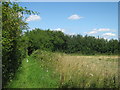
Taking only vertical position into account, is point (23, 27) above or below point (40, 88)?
above

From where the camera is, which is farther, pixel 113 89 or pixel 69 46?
pixel 69 46

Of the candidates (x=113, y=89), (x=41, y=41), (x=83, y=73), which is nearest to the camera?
(x=113, y=89)

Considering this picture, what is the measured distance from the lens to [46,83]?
6.55 metres

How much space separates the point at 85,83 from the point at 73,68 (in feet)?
3.63

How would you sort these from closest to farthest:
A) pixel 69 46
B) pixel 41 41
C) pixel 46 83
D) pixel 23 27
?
pixel 46 83 → pixel 23 27 → pixel 41 41 → pixel 69 46

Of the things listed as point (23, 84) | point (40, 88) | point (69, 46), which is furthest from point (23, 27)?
point (69, 46)

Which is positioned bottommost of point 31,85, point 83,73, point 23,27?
point 31,85

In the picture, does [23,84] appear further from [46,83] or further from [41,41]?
[41,41]

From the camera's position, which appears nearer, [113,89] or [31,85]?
[113,89]

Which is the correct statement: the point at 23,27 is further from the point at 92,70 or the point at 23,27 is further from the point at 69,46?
the point at 69,46

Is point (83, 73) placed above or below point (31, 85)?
above

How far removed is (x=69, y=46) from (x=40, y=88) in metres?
46.4

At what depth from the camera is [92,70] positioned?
625cm

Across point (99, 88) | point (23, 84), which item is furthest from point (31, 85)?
point (99, 88)
